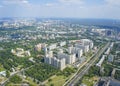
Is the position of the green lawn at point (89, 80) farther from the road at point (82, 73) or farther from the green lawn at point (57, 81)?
the green lawn at point (57, 81)

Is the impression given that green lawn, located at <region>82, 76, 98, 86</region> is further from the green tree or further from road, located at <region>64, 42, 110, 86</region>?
the green tree

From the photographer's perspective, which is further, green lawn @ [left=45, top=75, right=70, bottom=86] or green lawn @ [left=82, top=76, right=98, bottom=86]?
green lawn @ [left=82, top=76, right=98, bottom=86]

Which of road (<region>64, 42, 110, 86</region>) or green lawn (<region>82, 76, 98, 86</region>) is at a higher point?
green lawn (<region>82, 76, 98, 86</region>)

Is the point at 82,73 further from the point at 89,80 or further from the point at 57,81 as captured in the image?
the point at 57,81

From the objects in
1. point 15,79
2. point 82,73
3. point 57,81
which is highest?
point 15,79

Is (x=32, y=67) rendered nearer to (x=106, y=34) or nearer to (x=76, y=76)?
(x=76, y=76)

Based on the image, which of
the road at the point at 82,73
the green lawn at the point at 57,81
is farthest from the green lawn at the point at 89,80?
the green lawn at the point at 57,81

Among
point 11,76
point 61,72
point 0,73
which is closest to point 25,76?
point 11,76

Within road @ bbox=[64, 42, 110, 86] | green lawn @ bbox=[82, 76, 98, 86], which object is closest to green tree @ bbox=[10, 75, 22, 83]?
road @ bbox=[64, 42, 110, 86]

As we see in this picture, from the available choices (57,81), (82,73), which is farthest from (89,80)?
(57,81)

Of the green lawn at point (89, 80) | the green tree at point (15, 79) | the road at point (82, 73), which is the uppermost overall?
the green tree at point (15, 79)

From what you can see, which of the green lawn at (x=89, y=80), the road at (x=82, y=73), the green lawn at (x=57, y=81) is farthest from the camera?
the road at (x=82, y=73)
